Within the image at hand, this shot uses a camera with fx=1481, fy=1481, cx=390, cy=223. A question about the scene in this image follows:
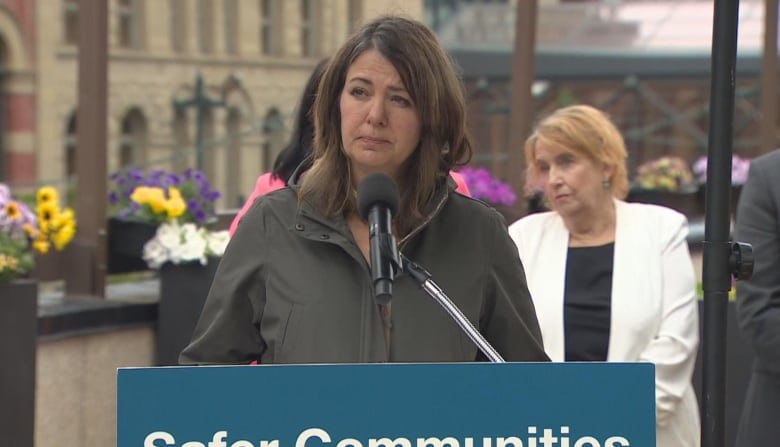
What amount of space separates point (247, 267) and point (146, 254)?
351cm

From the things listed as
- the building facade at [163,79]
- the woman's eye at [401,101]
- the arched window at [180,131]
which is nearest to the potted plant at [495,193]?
the woman's eye at [401,101]

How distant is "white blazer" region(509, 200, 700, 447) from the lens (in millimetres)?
4117

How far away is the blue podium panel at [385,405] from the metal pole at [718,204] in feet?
0.52

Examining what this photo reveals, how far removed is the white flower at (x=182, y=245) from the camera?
593 centimetres

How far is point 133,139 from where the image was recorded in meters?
25.5

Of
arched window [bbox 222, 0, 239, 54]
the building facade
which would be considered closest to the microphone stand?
the building facade

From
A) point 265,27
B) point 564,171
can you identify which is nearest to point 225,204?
point 265,27

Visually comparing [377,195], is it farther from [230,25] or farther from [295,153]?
[230,25]

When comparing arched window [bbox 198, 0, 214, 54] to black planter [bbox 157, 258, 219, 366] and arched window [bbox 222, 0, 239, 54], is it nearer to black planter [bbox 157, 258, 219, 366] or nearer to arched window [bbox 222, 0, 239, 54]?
arched window [bbox 222, 0, 239, 54]

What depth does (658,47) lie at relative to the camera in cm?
2470

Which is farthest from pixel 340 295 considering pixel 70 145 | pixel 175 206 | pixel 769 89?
pixel 70 145

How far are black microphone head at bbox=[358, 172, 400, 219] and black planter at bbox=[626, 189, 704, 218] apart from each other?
9.74m

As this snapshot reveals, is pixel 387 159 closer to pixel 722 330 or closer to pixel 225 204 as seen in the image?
pixel 722 330

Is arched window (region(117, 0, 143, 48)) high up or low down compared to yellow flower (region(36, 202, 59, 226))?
up
